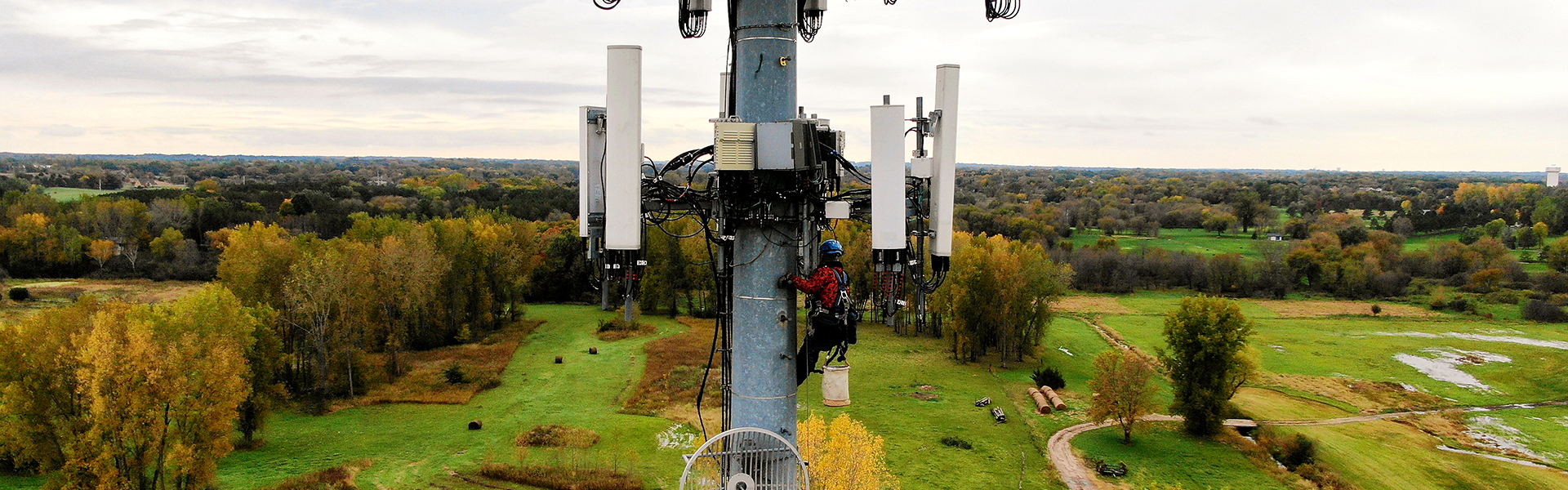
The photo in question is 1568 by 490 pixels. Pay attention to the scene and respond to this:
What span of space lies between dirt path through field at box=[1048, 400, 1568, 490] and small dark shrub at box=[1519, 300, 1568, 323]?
97.0 feet

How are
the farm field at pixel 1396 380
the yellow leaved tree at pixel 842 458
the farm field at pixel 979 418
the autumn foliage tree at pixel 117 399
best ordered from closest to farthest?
the yellow leaved tree at pixel 842 458 → the autumn foliage tree at pixel 117 399 → the farm field at pixel 979 418 → the farm field at pixel 1396 380

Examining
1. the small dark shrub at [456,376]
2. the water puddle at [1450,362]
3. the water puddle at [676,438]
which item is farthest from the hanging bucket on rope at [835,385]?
the water puddle at [1450,362]

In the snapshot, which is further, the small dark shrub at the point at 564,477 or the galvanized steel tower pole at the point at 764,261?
the small dark shrub at the point at 564,477

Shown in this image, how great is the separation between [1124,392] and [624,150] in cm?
3299

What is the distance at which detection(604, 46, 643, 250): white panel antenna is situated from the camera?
253 inches

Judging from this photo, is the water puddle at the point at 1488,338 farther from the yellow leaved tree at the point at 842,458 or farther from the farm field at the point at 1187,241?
the yellow leaved tree at the point at 842,458

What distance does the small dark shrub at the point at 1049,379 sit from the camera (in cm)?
4431

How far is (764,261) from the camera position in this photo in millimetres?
6840

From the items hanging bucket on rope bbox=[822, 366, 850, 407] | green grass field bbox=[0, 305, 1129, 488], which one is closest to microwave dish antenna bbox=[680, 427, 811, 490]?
hanging bucket on rope bbox=[822, 366, 850, 407]

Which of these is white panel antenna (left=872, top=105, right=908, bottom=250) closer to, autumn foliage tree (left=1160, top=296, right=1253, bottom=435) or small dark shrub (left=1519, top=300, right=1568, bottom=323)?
autumn foliage tree (left=1160, top=296, right=1253, bottom=435)

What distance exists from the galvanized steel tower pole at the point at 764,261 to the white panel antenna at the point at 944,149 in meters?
1.32

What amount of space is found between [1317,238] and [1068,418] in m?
69.3

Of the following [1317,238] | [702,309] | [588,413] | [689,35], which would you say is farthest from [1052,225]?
[689,35]

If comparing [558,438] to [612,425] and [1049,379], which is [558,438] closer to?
[612,425]
